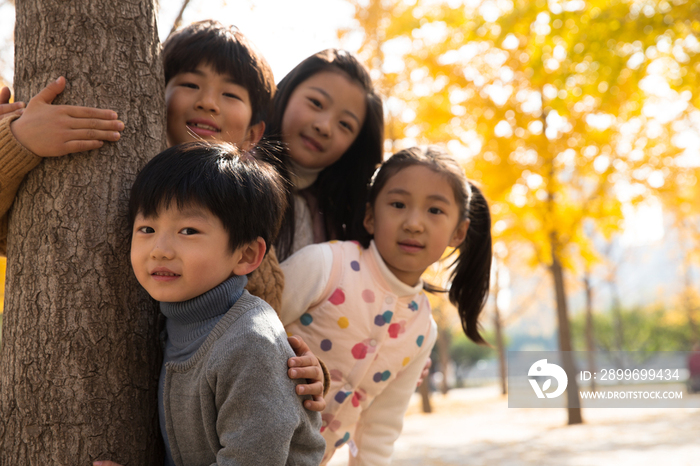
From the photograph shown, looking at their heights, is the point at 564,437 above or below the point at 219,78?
below

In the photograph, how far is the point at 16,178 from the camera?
155cm

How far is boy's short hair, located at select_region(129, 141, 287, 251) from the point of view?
1.44 m

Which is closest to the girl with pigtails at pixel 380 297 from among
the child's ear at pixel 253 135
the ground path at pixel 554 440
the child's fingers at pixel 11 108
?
the child's ear at pixel 253 135

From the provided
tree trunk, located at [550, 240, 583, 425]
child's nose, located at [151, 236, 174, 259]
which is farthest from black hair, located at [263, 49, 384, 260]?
tree trunk, located at [550, 240, 583, 425]

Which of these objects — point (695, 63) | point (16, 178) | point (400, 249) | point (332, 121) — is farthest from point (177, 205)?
point (695, 63)

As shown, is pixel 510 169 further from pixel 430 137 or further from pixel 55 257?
pixel 55 257

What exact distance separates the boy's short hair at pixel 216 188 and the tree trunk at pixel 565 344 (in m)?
6.73

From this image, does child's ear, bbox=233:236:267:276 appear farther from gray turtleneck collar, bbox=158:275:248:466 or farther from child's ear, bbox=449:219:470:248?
child's ear, bbox=449:219:470:248

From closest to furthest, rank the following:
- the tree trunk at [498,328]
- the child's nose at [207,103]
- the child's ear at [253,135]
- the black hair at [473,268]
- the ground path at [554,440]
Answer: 1. the child's nose at [207,103]
2. the child's ear at [253,135]
3. the black hair at [473,268]
4. the ground path at [554,440]
5. the tree trunk at [498,328]

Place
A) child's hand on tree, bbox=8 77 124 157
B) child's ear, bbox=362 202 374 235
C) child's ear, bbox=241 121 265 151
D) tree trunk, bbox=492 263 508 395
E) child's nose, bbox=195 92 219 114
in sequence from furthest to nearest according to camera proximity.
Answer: tree trunk, bbox=492 263 508 395
child's ear, bbox=362 202 374 235
child's ear, bbox=241 121 265 151
child's nose, bbox=195 92 219 114
child's hand on tree, bbox=8 77 124 157

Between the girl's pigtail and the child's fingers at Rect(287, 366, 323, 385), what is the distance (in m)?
1.51

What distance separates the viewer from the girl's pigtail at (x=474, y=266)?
9.17ft

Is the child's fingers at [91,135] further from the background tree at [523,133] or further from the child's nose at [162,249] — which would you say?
the background tree at [523,133]

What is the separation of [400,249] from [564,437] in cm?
595
